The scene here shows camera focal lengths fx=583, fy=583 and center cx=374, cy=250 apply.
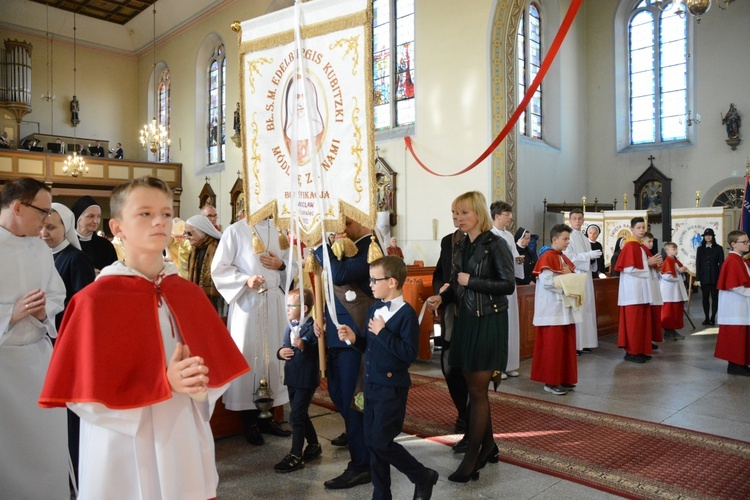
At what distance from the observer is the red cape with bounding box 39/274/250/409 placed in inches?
64.1

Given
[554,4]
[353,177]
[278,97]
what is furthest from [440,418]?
[554,4]

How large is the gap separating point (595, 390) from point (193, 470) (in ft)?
15.4

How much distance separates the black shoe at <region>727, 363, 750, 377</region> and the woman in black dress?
13.5 feet

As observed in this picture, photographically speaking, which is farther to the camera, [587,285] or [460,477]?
[587,285]

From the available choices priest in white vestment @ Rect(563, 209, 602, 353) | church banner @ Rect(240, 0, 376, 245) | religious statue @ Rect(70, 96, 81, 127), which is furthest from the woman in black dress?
religious statue @ Rect(70, 96, 81, 127)

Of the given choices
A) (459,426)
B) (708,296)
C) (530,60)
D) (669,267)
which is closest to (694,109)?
(530,60)

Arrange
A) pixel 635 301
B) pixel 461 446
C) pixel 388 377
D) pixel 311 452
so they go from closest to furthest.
A: 1. pixel 388 377
2. pixel 311 452
3. pixel 461 446
4. pixel 635 301

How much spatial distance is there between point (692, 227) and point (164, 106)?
18024 millimetres

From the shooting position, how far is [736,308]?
20.0ft

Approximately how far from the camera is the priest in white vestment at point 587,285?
7332mm

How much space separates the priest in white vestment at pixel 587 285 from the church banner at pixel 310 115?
16.8ft

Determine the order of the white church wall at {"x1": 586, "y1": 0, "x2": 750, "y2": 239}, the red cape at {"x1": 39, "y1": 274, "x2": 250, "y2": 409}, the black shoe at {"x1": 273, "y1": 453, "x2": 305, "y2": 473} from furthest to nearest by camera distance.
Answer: the white church wall at {"x1": 586, "y1": 0, "x2": 750, "y2": 239}
the black shoe at {"x1": 273, "y1": 453, "x2": 305, "y2": 473}
the red cape at {"x1": 39, "y1": 274, "x2": 250, "y2": 409}

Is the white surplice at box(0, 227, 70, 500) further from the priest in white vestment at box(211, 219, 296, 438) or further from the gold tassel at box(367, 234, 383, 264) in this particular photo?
the gold tassel at box(367, 234, 383, 264)

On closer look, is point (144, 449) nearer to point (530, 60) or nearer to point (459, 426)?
point (459, 426)
